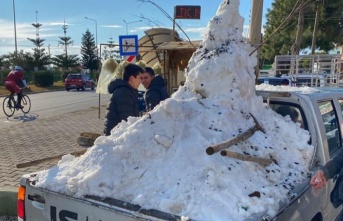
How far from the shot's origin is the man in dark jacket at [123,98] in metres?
4.28

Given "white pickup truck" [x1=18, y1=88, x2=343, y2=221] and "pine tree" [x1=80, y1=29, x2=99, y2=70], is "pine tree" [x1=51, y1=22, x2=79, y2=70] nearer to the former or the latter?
"pine tree" [x1=80, y1=29, x2=99, y2=70]

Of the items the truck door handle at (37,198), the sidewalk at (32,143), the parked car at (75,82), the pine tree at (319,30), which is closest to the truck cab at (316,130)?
the truck door handle at (37,198)

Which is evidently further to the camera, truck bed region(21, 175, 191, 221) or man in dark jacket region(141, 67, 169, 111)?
man in dark jacket region(141, 67, 169, 111)

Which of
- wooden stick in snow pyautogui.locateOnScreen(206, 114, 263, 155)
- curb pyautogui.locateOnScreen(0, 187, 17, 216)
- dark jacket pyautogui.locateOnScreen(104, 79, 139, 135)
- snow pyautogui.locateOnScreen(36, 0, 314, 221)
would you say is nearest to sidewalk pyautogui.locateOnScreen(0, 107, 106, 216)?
curb pyautogui.locateOnScreen(0, 187, 17, 216)

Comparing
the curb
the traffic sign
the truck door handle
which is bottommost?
the curb

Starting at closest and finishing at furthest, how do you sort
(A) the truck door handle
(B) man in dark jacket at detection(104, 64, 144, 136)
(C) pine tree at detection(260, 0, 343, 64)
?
(A) the truck door handle → (B) man in dark jacket at detection(104, 64, 144, 136) → (C) pine tree at detection(260, 0, 343, 64)

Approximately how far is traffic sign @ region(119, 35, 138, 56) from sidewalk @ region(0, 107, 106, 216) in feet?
7.95

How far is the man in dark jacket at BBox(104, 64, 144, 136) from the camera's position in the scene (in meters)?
4.28

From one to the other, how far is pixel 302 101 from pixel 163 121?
4.89 ft

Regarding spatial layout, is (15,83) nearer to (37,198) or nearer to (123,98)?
(123,98)

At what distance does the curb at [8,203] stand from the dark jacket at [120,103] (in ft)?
4.90

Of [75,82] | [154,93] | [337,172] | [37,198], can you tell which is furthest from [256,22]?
[75,82]

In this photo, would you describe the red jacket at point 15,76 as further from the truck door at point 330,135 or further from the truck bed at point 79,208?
the truck door at point 330,135

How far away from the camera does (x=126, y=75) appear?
4379 millimetres
